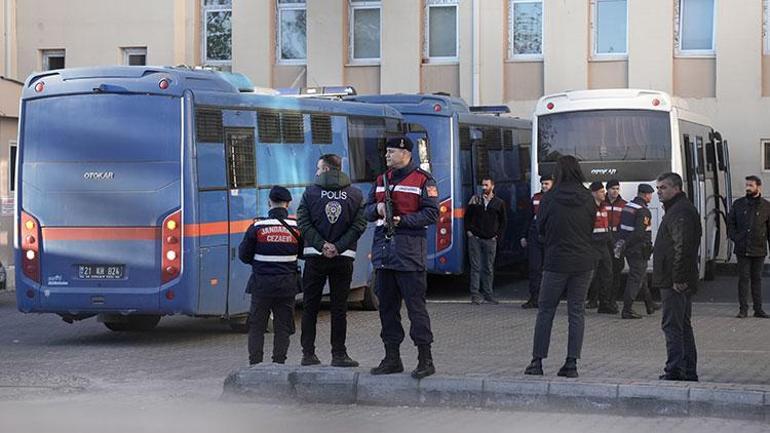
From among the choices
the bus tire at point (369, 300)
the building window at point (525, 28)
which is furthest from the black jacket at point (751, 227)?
the building window at point (525, 28)

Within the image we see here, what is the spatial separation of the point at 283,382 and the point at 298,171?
7.00m

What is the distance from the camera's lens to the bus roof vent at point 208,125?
1655cm

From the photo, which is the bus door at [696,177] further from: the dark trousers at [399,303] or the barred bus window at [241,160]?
the dark trousers at [399,303]

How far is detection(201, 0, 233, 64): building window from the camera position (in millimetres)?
33219

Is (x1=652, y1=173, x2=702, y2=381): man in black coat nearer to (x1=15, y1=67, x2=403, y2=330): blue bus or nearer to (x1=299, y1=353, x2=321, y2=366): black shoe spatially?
(x1=299, y1=353, x2=321, y2=366): black shoe

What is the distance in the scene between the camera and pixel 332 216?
12.7 meters

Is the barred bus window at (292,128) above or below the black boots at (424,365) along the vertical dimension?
above

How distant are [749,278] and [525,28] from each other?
12430 mm

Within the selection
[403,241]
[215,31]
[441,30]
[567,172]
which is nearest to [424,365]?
[403,241]

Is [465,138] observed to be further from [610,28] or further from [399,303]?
[399,303]

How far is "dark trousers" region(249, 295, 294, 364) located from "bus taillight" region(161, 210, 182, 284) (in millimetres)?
3109

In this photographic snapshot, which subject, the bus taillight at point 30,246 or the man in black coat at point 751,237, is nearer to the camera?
the bus taillight at point 30,246

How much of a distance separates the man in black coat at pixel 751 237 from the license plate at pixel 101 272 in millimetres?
8396

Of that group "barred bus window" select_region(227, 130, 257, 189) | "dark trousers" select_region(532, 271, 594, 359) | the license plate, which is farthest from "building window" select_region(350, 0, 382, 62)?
"dark trousers" select_region(532, 271, 594, 359)
